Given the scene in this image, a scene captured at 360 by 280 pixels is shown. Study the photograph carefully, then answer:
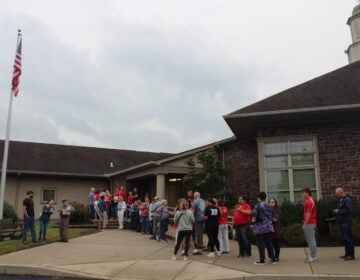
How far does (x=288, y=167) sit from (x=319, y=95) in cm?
282

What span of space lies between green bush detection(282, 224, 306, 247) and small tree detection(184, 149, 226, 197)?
5004mm

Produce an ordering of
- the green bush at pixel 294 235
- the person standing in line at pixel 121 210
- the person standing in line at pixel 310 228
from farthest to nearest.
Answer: the person standing in line at pixel 121 210 → the green bush at pixel 294 235 → the person standing in line at pixel 310 228

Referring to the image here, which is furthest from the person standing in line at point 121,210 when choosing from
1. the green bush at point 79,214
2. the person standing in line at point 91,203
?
the green bush at point 79,214

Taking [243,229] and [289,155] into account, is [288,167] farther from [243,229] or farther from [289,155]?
[243,229]

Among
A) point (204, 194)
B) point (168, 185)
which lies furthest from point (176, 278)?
point (168, 185)

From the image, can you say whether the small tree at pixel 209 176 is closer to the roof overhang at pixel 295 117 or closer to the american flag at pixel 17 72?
the roof overhang at pixel 295 117

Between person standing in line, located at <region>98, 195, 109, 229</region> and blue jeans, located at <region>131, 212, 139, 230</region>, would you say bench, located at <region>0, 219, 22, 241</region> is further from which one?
blue jeans, located at <region>131, 212, 139, 230</region>

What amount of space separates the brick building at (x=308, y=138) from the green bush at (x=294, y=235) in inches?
74.7

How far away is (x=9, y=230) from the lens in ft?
47.5

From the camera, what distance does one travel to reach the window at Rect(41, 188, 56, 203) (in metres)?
26.7

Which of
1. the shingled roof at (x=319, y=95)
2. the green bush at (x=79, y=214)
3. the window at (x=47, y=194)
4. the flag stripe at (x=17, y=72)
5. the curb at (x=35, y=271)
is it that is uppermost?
the flag stripe at (x=17, y=72)

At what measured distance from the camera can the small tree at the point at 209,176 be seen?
17.3m

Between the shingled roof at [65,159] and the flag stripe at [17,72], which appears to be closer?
the flag stripe at [17,72]

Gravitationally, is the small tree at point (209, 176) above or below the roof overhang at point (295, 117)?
below
